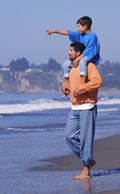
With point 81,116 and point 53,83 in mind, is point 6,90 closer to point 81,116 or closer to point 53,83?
point 53,83

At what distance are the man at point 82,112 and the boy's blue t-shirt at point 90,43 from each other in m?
0.07

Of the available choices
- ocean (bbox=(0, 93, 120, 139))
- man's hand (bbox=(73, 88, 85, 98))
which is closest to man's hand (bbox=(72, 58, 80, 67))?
man's hand (bbox=(73, 88, 85, 98))

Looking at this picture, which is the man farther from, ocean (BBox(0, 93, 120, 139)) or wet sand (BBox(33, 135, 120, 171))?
ocean (BBox(0, 93, 120, 139))

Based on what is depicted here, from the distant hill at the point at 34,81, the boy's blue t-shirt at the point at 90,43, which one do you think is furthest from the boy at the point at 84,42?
the distant hill at the point at 34,81

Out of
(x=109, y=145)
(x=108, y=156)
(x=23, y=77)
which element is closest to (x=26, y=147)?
(x=109, y=145)

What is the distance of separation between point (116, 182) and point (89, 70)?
1232mm

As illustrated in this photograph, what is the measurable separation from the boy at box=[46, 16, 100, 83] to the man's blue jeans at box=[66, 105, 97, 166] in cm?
39

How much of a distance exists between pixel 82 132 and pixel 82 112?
0.22 m

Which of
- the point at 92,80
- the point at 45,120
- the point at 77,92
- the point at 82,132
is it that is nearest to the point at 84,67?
the point at 92,80

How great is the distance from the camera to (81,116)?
6539mm

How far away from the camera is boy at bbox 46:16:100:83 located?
6441mm

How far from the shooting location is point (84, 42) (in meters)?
6.62

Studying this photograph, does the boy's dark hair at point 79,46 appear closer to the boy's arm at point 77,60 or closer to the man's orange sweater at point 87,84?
the boy's arm at point 77,60

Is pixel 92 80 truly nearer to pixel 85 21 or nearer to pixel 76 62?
pixel 76 62
